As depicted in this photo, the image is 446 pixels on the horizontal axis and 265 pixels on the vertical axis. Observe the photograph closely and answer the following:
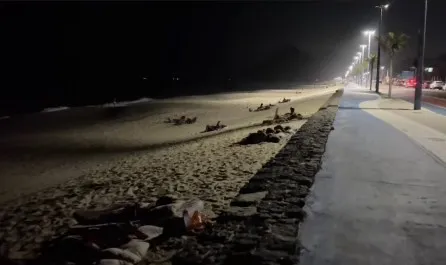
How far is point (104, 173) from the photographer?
11555 mm

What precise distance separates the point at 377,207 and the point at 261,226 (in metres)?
1.84

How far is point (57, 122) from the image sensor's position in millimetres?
28953

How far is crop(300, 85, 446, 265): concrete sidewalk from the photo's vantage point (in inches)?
171

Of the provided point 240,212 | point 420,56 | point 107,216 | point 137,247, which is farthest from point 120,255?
point 420,56

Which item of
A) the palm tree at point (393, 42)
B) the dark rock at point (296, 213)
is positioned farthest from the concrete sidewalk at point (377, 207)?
the palm tree at point (393, 42)

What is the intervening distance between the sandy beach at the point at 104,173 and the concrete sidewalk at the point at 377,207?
1.70 m

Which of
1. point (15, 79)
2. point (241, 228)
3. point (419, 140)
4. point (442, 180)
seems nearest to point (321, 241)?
point (241, 228)

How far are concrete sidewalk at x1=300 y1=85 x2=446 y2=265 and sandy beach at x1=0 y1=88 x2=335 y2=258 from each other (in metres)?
1.70

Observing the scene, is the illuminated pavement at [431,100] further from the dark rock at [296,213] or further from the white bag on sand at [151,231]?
the white bag on sand at [151,231]

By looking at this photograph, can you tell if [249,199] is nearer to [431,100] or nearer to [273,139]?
[273,139]

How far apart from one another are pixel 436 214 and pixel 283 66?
193 metres

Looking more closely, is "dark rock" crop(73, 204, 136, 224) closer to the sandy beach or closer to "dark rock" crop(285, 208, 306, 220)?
the sandy beach

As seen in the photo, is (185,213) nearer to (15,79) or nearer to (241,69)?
(15,79)

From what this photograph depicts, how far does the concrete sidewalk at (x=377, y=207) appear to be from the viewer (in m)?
4.34
